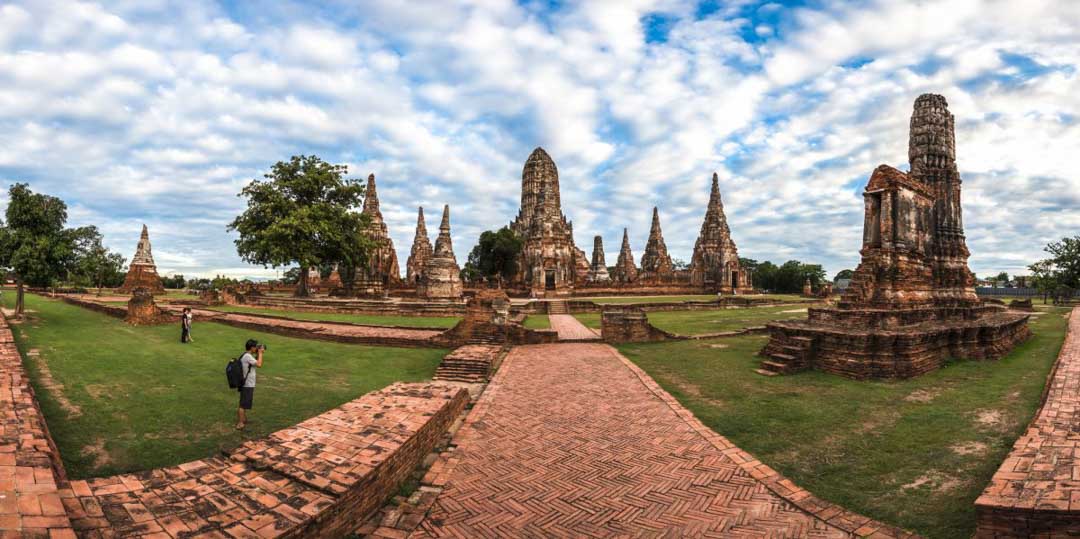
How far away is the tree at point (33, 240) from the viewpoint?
44.8ft

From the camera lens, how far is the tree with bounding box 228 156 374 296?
28.0 m

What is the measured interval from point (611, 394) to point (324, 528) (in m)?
5.54

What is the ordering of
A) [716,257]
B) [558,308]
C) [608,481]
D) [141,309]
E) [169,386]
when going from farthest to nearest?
1. [716,257]
2. [558,308]
3. [141,309]
4. [169,386]
5. [608,481]

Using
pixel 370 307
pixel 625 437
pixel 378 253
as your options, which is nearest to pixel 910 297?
pixel 625 437

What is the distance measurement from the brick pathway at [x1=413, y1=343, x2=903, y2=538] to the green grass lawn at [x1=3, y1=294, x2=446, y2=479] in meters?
2.72

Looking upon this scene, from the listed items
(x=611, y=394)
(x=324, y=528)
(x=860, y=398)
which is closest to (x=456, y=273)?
(x=611, y=394)

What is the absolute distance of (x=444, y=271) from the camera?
30.9 meters

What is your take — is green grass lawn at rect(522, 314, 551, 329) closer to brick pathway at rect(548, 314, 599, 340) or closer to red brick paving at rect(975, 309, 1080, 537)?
brick pathway at rect(548, 314, 599, 340)

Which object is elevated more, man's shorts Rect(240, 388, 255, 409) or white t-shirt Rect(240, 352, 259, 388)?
white t-shirt Rect(240, 352, 259, 388)

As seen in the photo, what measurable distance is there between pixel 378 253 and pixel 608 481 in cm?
4175

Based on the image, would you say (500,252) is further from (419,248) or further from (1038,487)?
(1038,487)

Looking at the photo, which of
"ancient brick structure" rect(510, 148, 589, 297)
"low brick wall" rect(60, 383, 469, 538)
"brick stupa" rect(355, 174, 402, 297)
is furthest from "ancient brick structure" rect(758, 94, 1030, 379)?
"brick stupa" rect(355, 174, 402, 297)

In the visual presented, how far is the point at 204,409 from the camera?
21.0 ft

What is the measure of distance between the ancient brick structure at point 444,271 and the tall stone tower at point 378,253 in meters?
11.1
